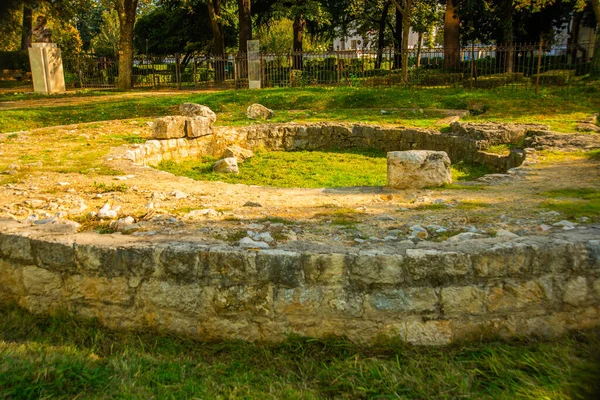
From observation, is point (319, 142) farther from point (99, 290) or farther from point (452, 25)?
point (452, 25)

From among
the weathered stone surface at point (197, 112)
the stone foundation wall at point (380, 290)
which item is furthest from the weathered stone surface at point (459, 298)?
the weathered stone surface at point (197, 112)

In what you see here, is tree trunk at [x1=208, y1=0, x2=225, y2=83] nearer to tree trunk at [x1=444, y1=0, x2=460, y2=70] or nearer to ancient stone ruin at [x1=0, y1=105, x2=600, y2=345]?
tree trunk at [x1=444, y1=0, x2=460, y2=70]

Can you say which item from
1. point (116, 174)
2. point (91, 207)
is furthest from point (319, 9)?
point (91, 207)

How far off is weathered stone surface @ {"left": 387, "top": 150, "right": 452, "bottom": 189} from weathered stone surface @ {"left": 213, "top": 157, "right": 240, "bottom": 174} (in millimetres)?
3827

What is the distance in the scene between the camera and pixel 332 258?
393 cm

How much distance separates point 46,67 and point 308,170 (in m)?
16.0

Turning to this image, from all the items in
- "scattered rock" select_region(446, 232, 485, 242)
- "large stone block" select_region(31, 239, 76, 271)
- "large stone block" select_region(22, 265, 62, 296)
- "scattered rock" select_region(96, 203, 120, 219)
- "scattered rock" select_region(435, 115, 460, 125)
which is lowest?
"large stone block" select_region(22, 265, 62, 296)

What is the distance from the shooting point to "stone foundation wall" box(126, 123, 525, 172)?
1077 cm

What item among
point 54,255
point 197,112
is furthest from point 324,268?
point 197,112

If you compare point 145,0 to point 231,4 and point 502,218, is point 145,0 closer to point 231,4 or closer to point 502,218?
point 231,4

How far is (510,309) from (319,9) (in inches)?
984

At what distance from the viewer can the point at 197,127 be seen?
39.4 ft

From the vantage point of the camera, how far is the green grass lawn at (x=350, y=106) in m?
14.5

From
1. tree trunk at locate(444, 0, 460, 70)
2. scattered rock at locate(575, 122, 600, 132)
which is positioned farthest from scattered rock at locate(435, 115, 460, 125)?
tree trunk at locate(444, 0, 460, 70)
